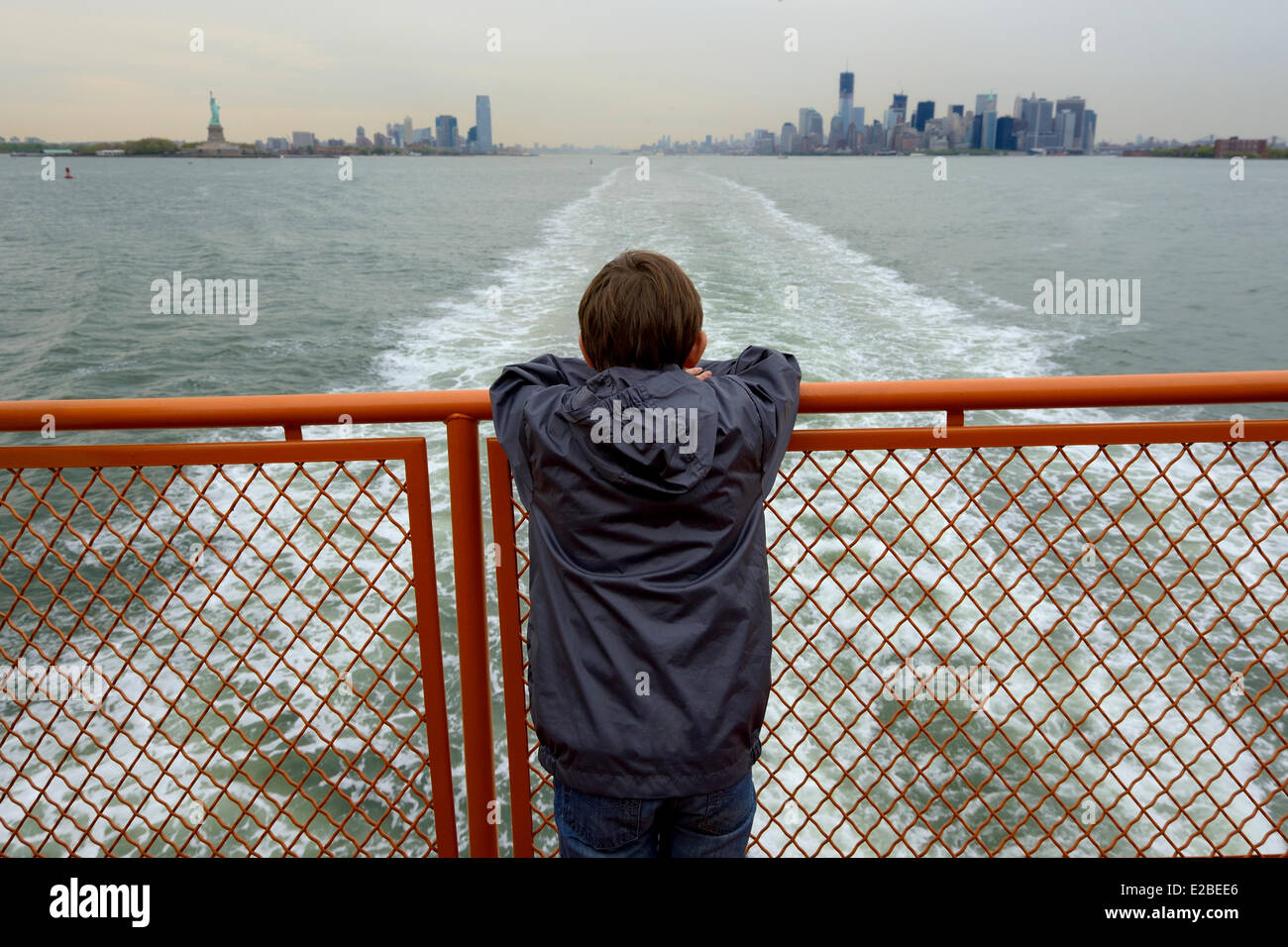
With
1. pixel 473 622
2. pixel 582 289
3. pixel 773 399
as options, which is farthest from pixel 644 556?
pixel 582 289

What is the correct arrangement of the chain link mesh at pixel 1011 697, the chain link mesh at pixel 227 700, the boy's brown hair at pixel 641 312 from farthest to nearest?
the chain link mesh at pixel 1011 697, the chain link mesh at pixel 227 700, the boy's brown hair at pixel 641 312

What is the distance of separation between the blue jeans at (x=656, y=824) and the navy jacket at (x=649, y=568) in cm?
5

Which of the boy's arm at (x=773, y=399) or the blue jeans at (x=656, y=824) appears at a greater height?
the boy's arm at (x=773, y=399)

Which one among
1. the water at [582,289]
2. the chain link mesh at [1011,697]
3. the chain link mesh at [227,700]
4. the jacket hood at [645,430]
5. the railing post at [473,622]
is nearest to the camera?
the jacket hood at [645,430]

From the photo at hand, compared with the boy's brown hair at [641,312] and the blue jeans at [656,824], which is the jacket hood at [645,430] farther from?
the blue jeans at [656,824]

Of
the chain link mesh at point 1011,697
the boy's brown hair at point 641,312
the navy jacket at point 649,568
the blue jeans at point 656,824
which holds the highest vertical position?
the boy's brown hair at point 641,312

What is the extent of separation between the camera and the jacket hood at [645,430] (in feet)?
5.17

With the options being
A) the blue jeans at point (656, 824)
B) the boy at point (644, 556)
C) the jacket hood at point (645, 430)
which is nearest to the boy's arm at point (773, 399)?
the boy at point (644, 556)

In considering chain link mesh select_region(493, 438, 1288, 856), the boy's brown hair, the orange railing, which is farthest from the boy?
chain link mesh select_region(493, 438, 1288, 856)

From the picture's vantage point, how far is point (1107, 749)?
4828 mm

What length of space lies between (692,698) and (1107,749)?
13.3ft

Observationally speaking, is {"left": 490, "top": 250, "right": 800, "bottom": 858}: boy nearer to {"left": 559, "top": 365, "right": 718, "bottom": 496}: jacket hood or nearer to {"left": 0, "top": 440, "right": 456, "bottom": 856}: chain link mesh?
{"left": 559, "top": 365, "right": 718, "bottom": 496}: jacket hood
